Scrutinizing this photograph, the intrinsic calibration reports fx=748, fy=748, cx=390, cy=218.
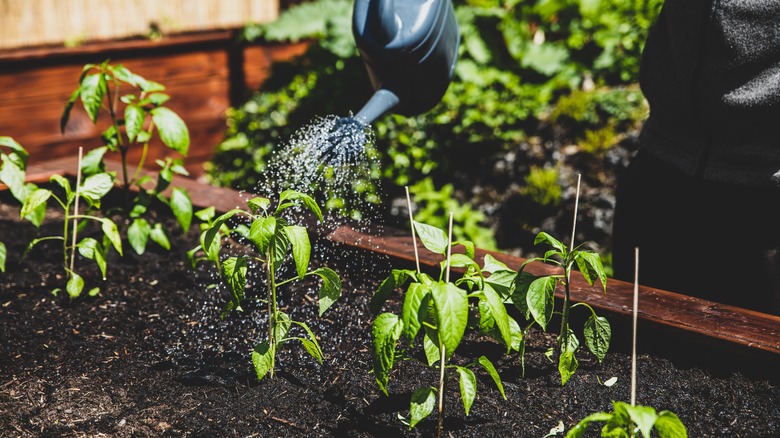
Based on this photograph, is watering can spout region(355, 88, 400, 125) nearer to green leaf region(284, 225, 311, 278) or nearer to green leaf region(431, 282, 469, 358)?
green leaf region(284, 225, 311, 278)

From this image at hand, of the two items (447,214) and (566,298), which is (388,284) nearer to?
(566,298)

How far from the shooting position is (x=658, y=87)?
1.93 metres

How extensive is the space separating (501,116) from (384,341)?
10.2 feet

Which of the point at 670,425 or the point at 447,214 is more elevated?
the point at 670,425

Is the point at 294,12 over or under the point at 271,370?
over

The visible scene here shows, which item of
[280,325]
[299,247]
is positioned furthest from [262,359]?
[299,247]

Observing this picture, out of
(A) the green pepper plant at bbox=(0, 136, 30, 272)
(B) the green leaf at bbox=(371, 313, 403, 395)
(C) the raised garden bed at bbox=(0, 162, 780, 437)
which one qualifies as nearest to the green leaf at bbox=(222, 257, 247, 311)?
(C) the raised garden bed at bbox=(0, 162, 780, 437)

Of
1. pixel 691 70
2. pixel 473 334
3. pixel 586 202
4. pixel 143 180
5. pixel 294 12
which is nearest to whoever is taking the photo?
pixel 691 70

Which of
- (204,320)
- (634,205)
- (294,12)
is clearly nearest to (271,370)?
(204,320)

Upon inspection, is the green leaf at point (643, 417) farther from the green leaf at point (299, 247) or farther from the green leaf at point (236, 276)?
the green leaf at point (236, 276)

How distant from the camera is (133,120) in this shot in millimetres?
2361

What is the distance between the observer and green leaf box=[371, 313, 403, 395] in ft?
4.62

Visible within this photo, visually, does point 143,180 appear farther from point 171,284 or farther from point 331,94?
point 331,94

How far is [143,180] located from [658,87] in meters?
1.74
